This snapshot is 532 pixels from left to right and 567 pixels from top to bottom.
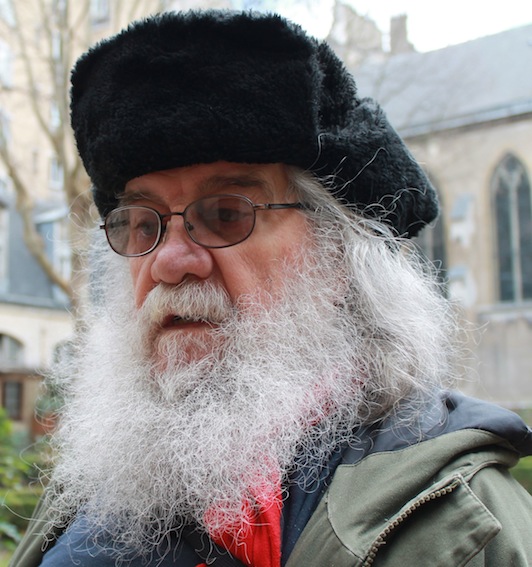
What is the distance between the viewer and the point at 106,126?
1.78 m

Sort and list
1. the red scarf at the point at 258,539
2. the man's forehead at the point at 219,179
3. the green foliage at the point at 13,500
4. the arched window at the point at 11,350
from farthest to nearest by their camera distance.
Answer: the arched window at the point at 11,350 → the green foliage at the point at 13,500 → the man's forehead at the point at 219,179 → the red scarf at the point at 258,539

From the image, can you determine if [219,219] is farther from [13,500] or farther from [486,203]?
[486,203]

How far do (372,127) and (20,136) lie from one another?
17.2m

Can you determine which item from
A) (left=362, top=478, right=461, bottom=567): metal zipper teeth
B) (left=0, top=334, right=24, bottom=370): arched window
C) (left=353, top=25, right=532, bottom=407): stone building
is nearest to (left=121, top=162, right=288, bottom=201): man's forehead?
(left=362, top=478, right=461, bottom=567): metal zipper teeth

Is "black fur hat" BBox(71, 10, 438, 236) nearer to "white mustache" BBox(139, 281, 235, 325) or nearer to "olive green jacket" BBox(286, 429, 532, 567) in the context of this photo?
"white mustache" BBox(139, 281, 235, 325)

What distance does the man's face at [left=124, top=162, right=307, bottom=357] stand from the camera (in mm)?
1817

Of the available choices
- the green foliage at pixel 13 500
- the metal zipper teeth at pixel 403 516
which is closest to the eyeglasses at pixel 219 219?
the metal zipper teeth at pixel 403 516

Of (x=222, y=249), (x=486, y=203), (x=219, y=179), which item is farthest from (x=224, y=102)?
(x=486, y=203)

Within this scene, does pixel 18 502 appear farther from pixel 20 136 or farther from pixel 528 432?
pixel 20 136

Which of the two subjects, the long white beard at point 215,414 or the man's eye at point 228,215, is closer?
the long white beard at point 215,414

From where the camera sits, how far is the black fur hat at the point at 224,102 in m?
1.71

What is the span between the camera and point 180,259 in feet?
5.98

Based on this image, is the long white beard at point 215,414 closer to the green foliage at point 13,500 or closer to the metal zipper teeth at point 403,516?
the metal zipper teeth at point 403,516

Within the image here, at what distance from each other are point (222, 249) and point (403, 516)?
836mm
